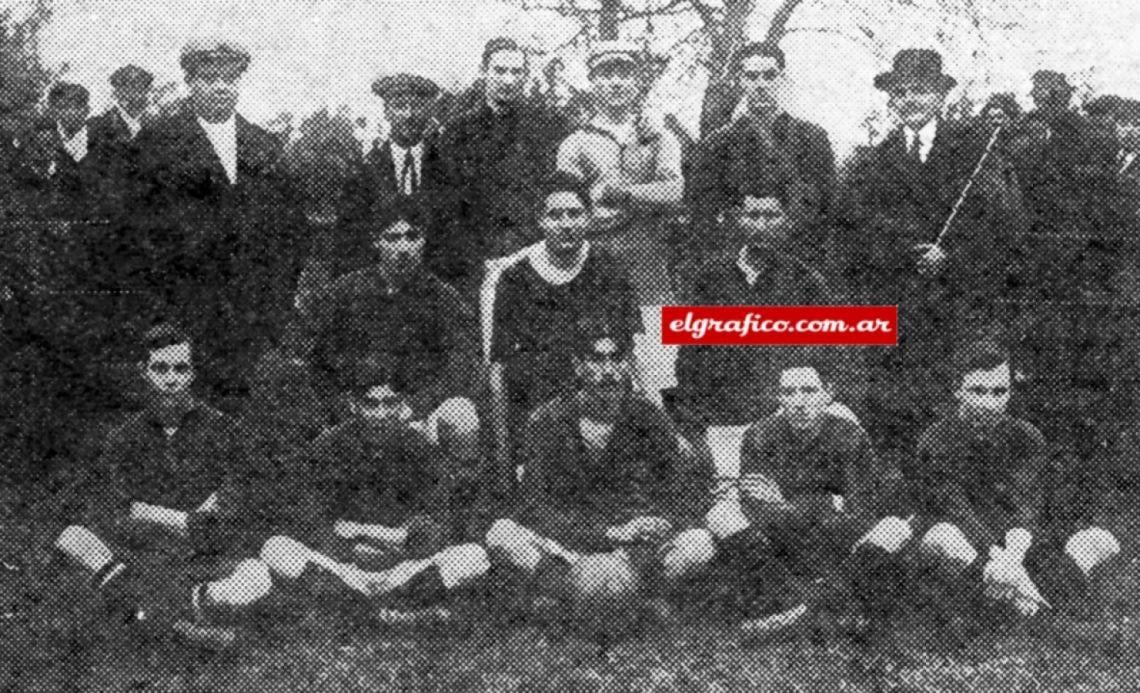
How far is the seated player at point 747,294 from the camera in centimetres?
563

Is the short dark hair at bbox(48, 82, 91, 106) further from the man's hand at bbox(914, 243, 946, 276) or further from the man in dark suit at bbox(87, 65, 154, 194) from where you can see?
the man's hand at bbox(914, 243, 946, 276)

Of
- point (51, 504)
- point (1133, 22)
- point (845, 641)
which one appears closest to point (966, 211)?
point (1133, 22)

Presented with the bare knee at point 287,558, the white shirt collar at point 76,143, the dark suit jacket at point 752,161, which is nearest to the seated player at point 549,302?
the dark suit jacket at point 752,161

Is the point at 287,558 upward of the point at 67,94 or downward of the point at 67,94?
downward

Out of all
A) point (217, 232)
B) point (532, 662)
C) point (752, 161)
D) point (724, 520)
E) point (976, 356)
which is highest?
point (752, 161)

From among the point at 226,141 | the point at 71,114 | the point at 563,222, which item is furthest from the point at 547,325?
the point at 71,114

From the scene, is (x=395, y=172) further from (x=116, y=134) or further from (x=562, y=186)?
(x=116, y=134)

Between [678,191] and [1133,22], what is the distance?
1.51m

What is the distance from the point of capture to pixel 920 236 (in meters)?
5.64

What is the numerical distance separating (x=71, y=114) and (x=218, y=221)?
56 centimetres

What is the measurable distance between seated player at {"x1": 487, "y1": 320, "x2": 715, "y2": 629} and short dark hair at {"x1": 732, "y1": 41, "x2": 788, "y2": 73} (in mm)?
945

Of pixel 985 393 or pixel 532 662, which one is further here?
pixel 985 393

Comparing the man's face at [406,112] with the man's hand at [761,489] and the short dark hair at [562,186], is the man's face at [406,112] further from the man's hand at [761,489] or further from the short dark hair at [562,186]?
the man's hand at [761,489]

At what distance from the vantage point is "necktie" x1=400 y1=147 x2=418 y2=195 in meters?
5.62
